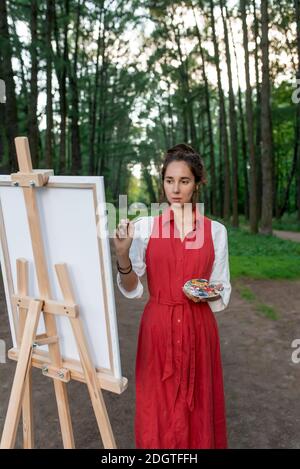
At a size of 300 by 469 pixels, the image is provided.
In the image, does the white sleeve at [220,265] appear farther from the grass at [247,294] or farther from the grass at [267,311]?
the grass at [247,294]

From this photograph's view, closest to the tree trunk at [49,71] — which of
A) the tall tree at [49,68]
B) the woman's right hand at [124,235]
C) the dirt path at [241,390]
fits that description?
the tall tree at [49,68]

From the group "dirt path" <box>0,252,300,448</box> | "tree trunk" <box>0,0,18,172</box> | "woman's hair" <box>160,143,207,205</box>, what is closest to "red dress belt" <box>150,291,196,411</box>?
"woman's hair" <box>160,143,207,205</box>

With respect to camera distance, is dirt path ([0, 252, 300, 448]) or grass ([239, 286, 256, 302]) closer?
dirt path ([0, 252, 300, 448])

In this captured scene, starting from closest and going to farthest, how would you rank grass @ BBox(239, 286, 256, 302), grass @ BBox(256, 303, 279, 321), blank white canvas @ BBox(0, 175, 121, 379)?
blank white canvas @ BBox(0, 175, 121, 379)
grass @ BBox(256, 303, 279, 321)
grass @ BBox(239, 286, 256, 302)

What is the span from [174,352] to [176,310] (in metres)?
0.21

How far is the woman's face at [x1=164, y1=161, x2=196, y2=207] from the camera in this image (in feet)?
6.76

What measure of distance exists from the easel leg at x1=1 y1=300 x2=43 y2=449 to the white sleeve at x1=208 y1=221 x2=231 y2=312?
0.89 meters

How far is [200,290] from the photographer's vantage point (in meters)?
2.01

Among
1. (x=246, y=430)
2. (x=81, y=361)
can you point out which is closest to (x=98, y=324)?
(x=81, y=361)

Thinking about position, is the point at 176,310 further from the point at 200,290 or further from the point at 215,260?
the point at 215,260

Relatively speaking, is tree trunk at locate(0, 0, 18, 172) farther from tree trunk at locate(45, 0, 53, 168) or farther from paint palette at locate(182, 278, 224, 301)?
paint palette at locate(182, 278, 224, 301)

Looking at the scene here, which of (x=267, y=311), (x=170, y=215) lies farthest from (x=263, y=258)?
(x=170, y=215)
